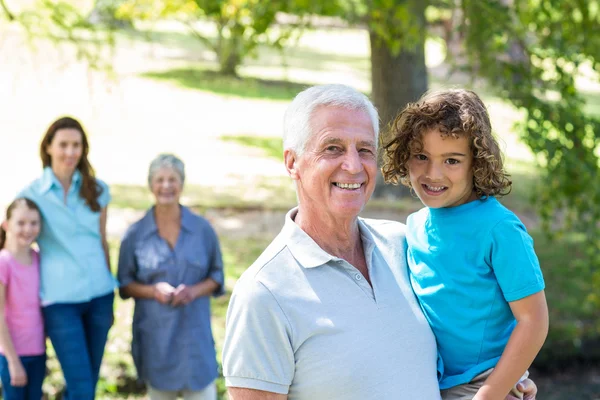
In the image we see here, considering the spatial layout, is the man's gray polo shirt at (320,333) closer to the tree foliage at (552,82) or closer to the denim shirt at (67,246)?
the denim shirt at (67,246)

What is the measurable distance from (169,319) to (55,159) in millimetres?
1108

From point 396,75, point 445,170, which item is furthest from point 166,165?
point 396,75

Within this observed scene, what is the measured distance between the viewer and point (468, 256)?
8.11ft

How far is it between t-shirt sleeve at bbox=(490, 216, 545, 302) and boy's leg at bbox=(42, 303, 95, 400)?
287 centimetres

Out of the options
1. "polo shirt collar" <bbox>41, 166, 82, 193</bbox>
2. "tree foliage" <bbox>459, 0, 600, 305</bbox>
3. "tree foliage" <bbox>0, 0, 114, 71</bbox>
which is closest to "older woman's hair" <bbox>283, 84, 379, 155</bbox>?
"polo shirt collar" <bbox>41, 166, 82, 193</bbox>

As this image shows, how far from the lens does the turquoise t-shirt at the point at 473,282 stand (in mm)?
2410

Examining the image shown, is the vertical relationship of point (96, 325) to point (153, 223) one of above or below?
below

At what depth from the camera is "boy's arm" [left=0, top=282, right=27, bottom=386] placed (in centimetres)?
445

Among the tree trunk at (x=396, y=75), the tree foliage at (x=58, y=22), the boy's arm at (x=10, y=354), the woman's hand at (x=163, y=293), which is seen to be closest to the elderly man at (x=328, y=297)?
the woman's hand at (x=163, y=293)

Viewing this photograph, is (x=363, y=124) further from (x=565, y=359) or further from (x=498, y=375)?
(x=565, y=359)

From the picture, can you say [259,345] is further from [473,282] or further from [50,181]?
[50,181]

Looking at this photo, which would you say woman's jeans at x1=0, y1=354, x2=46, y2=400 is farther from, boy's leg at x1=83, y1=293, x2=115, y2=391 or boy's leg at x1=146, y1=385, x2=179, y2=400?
boy's leg at x1=146, y1=385, x2=179, y2=400

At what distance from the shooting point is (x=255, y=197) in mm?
12391

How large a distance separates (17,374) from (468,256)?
2.92 m
